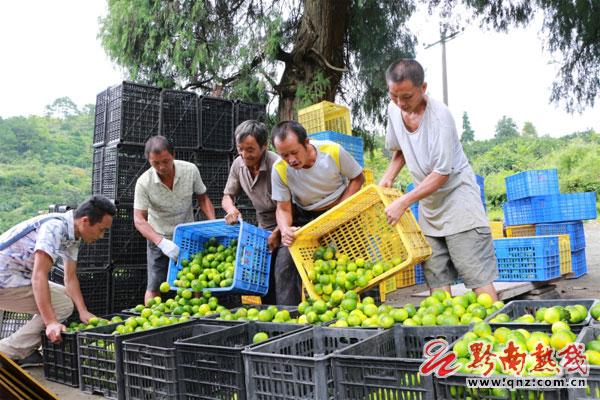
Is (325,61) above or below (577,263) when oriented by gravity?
above

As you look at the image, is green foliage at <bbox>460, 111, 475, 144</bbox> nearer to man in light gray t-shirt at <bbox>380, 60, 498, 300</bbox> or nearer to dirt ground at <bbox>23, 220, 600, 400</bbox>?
dirt ground at <bbox>23, 220, 600, 400</bbox>

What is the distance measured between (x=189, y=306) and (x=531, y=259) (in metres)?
3.96

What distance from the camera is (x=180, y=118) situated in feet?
17.8

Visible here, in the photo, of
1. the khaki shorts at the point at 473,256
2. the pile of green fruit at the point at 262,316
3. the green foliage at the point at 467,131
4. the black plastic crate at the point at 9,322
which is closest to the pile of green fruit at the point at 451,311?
the khaki shorts at the point at 473,256

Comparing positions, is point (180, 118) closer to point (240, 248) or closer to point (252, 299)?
point (252, 299)

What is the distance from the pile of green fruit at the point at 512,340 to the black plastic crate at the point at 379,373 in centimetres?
16

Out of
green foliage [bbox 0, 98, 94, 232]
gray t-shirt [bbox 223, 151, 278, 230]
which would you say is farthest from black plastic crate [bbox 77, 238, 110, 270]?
green foliage [bbox 0, 98, 94, 232]

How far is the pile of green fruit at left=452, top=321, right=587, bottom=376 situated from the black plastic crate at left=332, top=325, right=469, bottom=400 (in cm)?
16

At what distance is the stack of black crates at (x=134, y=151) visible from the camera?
16.0 feet

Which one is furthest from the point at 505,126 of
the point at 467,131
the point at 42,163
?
the point at 42,163

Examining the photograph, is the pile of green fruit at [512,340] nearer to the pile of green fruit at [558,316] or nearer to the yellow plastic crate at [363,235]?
the pile of green fruit at [558,316]

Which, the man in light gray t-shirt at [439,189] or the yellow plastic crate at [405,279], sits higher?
the man in light gray t-shirt at [439,189]

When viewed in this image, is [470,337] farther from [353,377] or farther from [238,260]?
[238,260]

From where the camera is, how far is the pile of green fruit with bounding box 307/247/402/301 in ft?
10.5
